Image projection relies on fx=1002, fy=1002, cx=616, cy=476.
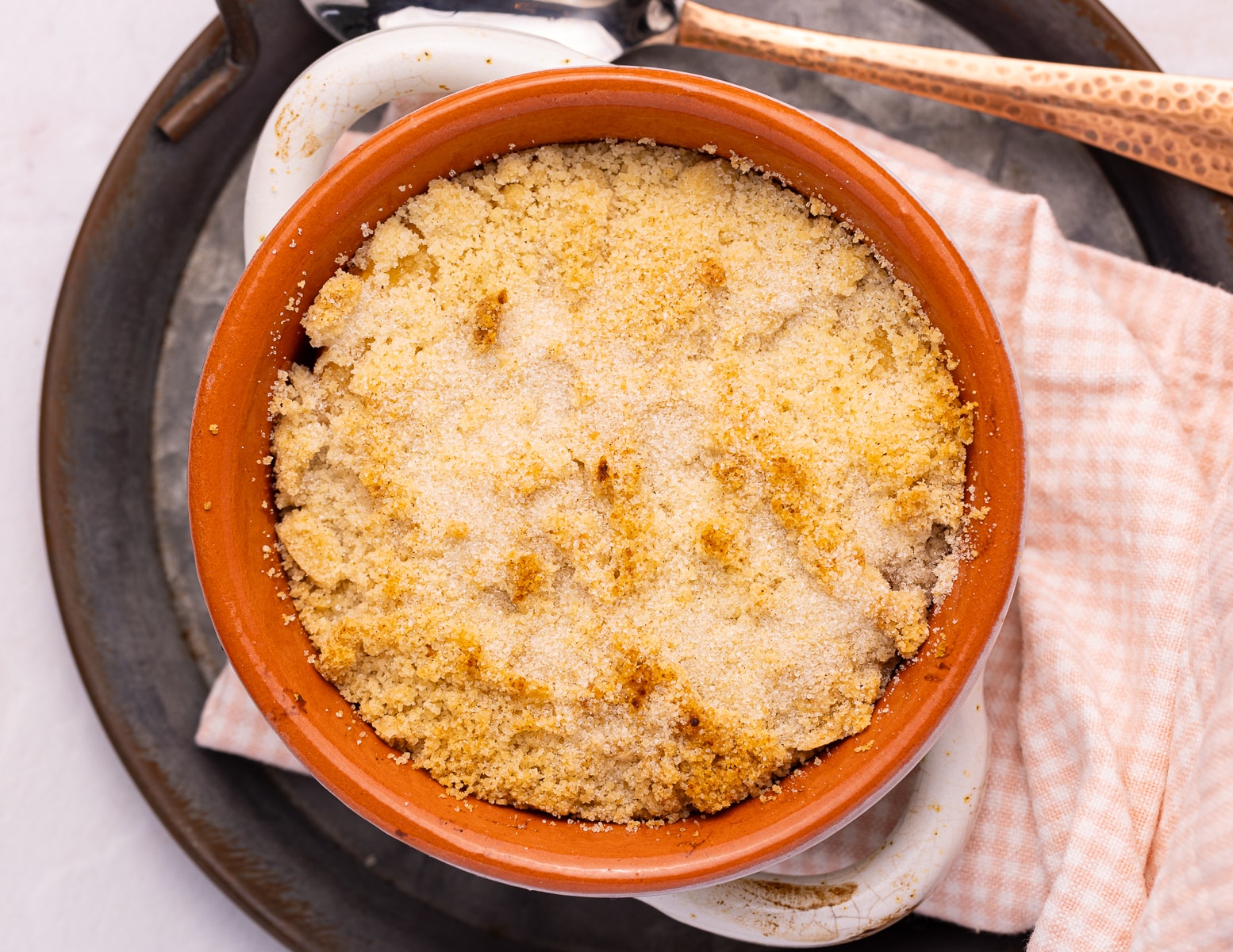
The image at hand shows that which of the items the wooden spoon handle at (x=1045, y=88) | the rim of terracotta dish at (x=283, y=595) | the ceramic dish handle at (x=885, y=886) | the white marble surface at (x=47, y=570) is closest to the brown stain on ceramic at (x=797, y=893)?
the ceramic dish handle at (x=885, y=886)

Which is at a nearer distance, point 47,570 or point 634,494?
point 634,494

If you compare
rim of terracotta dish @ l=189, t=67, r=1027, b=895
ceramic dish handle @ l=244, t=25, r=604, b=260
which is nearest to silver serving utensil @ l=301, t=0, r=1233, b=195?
ceramic dish handle @ l=244, t=25, r=604, b=260

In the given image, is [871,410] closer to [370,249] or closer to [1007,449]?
[1007,449]

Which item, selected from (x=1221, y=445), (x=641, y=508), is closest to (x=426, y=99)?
(x=641, y=508)

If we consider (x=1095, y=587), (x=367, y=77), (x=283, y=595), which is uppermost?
(x=367, y=77)

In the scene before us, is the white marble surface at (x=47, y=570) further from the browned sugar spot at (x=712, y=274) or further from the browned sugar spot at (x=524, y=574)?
the browned sugar spot at (x=712, y=274)

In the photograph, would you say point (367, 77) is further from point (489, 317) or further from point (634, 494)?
point (634, 494)

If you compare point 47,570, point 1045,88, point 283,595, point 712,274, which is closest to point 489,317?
point 712,274
